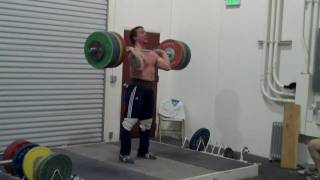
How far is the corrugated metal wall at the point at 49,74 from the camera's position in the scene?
554cm

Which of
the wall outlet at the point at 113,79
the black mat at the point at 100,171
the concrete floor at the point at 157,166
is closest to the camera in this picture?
the black mat at the point at 100,171

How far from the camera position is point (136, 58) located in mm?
5004

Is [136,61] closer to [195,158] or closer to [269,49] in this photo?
[195,158]

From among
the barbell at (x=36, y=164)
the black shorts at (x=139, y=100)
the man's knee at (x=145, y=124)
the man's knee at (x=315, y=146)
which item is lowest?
the barbell at (x=36, y=164)

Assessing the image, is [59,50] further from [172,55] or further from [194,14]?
[194,14]

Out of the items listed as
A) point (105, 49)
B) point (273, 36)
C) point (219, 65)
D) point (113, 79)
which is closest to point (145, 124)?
point (105, 49)

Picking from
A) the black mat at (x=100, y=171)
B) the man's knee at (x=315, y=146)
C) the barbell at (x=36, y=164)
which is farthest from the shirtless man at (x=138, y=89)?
the man's knee at (x=315, y=146)

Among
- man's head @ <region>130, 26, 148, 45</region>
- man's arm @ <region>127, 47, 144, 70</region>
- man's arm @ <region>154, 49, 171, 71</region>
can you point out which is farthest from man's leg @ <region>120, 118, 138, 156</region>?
man's head @ <region>130, 26, 148, 45</region>

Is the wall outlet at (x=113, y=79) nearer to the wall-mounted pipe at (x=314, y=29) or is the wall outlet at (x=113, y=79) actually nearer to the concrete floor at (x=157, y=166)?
the concrete floor at (x=157, y=166)

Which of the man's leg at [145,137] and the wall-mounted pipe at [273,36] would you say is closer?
the man's leg at [145,137]

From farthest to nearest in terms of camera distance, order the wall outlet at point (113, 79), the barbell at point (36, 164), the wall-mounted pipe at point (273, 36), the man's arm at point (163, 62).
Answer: the wall outlet at point (113, 79) → the wall-mounted pipe at point (273, 36) → the man's arm at point (163, 62) → the barbell at point (36, 164)

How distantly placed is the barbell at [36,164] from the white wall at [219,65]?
2.45 meters

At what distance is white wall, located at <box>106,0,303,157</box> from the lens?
6.29 meters

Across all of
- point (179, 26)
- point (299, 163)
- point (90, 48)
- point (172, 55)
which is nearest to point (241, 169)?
point (299, 163)
